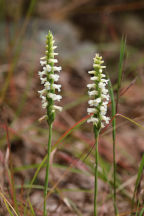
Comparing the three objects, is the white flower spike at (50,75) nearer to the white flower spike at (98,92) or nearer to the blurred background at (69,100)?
the white flower spike at (98,92)

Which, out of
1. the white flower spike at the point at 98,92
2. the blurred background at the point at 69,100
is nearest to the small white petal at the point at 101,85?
the white flower spike at the point at 98,92

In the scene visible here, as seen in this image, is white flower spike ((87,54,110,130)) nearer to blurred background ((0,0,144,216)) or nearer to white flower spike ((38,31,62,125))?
white flower spike ((38,31,62,125))

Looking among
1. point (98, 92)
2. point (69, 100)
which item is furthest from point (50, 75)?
point (69, 100)

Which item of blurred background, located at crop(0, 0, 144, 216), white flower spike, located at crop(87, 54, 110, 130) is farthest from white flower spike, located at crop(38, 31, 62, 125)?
blurred background, located at crop(0, 0, 144, 216)

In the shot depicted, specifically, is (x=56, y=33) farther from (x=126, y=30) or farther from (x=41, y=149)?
(x=41, y=149)

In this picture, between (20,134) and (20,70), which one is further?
(20,70)

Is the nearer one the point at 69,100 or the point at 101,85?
the point at 101,85

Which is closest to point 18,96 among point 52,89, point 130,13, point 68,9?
point 52,89

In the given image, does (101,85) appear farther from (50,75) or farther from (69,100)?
(69,100)
